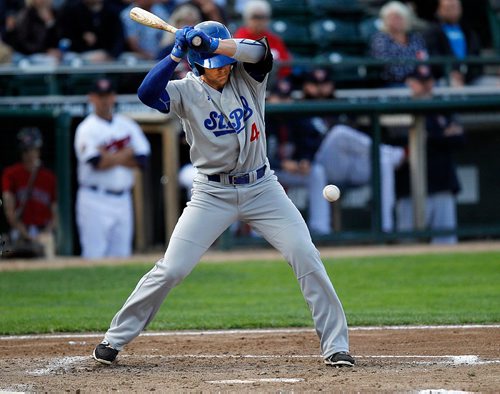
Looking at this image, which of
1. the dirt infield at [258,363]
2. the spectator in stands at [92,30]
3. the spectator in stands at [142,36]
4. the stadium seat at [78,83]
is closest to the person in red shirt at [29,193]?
the stadium seat at [78,83]

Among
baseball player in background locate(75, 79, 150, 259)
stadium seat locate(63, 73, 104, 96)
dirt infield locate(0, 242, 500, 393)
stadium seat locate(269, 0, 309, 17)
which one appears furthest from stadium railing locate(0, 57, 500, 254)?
dirt infield locate(0, 242, 500, 393)

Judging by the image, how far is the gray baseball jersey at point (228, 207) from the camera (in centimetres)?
608

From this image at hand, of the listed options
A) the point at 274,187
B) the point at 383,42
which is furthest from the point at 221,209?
the point at 383,42

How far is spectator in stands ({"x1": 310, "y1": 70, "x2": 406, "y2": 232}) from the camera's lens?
12.5 metres

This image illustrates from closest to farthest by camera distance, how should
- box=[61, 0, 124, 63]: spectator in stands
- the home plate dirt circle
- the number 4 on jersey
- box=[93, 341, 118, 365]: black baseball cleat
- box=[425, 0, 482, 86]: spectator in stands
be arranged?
the home plate dirt circle → the number 4 on jersey → box=[93, 341, 118, 365]: black baseball cleat → box=[61, 0, 124, 63]: spectator in stands → box=[425, 0, 482, 86]: spectator in stands

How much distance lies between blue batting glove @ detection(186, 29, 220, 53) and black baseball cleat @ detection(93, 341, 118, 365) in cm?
176

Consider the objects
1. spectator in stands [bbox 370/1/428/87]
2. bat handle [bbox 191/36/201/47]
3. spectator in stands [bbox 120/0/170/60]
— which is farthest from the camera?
spectator in stands [bbox 120/0/170/60]

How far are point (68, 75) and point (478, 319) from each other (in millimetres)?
6195

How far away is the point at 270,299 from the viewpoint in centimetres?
958

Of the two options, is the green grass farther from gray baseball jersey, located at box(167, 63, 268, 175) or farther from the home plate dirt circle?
the home plate dirt circle

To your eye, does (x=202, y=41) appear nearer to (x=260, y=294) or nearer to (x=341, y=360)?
(x=341, y=360)

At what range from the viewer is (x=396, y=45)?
532 inches

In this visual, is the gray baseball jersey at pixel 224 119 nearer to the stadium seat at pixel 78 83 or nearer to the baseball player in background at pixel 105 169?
the baseball player in background at pixel 105 169

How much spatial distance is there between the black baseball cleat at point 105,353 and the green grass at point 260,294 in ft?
5.76
